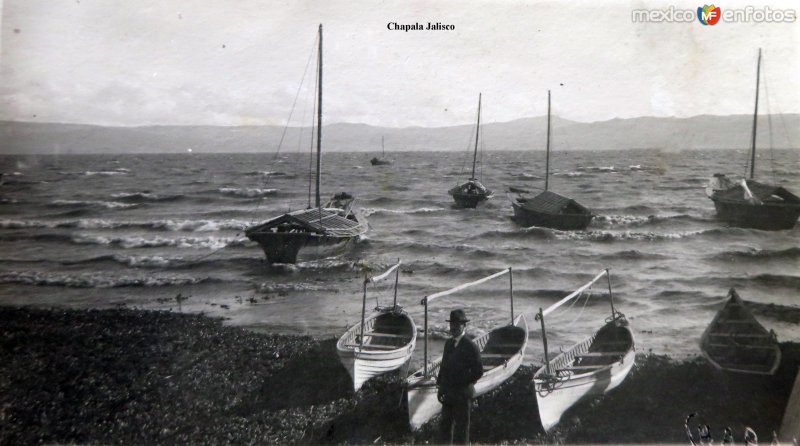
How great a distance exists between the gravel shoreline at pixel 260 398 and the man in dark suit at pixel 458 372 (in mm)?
460

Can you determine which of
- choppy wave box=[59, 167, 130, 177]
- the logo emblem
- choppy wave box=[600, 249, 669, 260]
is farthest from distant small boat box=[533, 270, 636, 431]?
choppy wave box=[59, 167, 130, 177]

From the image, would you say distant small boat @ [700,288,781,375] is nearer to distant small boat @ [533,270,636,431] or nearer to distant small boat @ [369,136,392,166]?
distant small boat @ [533,270,636,431]

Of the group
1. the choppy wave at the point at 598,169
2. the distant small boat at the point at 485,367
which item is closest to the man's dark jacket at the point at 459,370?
the distant small boat at the point at 485,367

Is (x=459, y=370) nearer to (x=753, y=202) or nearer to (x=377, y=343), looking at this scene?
(x=377, y=343)

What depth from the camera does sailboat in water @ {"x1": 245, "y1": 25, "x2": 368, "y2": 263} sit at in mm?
5344

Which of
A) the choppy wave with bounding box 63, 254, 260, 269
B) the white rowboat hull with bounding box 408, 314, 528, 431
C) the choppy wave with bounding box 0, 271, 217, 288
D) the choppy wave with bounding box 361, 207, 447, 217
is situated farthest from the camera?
the choppy wave with bounding box 361, 207, 447, 217

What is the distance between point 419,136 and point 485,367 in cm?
274

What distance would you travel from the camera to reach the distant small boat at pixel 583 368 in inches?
137

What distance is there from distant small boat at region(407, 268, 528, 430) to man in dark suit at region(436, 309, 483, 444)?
0.24 m

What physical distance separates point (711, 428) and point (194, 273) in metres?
5.82

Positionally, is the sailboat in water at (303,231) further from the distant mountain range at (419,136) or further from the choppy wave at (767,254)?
the choppy wave at (767,254)

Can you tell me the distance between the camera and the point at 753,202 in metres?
4.86

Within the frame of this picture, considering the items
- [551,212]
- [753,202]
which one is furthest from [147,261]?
[753,202]
